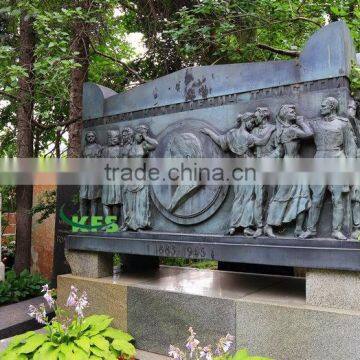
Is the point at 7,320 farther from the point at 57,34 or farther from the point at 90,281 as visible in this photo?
the point at 57,34

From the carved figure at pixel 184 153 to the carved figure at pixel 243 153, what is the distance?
0.43 meters

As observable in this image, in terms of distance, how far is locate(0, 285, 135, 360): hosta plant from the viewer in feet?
14.6

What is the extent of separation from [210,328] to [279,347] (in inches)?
31.7

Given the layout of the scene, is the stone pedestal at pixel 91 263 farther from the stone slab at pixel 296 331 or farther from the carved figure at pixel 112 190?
the stone slab at pixel 296 331

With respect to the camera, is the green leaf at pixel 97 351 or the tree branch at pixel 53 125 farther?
the tree branch at pixel 53 125

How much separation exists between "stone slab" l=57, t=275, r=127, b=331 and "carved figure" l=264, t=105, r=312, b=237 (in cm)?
215

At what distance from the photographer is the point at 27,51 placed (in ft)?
30.7

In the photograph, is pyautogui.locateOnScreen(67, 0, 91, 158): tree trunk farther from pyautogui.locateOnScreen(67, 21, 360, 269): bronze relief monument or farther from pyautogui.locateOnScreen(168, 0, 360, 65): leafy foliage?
pyautogui.locateOnScreen(67, 21, 360, 269): bronze relief monument

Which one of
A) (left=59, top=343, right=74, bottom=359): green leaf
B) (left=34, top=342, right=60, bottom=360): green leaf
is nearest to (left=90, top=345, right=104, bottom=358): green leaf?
(left=59, top=343, right=74, bottom=359): green leaf

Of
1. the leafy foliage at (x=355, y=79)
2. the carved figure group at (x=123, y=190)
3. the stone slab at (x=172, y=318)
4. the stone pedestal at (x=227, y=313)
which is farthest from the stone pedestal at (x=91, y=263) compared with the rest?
the leafy foliage at (x=355, y=79)

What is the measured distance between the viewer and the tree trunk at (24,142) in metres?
9.19

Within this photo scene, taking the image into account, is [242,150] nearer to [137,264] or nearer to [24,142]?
[137,264]

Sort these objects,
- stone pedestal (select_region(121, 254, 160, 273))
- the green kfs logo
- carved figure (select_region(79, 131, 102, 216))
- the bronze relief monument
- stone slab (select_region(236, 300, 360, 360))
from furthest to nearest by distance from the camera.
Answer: stone pedestal (select_region(121, 254, 160, 273)), carved figure (select_region(79, 131, 102, 216)), the green kfs logo, the bronze relief monument, stone slab (select_region(236, 300, 360, 360))

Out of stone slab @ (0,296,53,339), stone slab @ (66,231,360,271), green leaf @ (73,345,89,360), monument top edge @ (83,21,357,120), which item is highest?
monument top edge @ (83,21,357,120)
